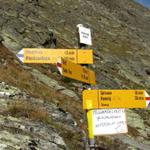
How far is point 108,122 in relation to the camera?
12.1 meters

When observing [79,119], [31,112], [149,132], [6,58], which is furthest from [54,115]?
[149,132]

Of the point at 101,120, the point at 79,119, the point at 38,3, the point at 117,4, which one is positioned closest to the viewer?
the point at 101,120

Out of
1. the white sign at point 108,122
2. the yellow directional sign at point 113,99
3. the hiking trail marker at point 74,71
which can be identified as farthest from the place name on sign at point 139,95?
the hiking trail marker at point 74,71

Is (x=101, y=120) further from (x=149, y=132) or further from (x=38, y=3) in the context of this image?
(x=38, y=3)

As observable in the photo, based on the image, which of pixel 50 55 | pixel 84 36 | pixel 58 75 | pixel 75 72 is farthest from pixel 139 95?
pixel 58 75

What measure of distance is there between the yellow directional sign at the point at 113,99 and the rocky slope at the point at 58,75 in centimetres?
69

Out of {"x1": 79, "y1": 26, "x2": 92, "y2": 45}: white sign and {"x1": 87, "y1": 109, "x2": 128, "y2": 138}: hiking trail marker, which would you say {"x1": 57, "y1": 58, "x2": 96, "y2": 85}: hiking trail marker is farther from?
{"x1": 87, "y1": 109, "x2": 128, "y2": 138}: hiking trail marker

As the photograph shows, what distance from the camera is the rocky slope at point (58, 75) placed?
14.7 meters

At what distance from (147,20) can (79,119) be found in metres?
79.6

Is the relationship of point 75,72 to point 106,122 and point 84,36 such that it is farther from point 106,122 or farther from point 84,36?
point 106,122

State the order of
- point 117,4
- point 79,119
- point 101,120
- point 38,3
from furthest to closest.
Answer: point 117,4 < point 38,3 < point 79,119 < point 101,120

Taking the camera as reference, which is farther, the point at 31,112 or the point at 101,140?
the point at 101,140

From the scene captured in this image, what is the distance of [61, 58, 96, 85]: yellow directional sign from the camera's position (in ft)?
38.3

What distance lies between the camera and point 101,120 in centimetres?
1207
